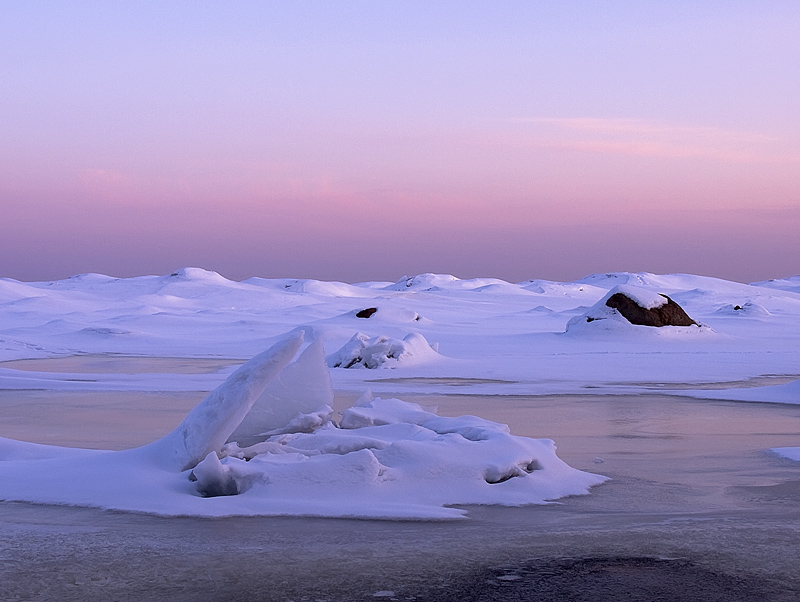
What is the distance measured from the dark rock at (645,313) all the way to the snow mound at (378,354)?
7745 mm

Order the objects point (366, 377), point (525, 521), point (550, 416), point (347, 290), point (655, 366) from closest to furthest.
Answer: point (525, 521) → point (550, 416) → point (366, 377) → point (655, 366) → point (347, 290)

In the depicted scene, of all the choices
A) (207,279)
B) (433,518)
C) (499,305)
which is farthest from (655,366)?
(207,279)

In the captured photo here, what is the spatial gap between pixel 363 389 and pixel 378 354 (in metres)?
4.19

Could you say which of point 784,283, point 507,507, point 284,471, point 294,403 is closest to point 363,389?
point 294,403

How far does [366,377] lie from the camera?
16.7 metres

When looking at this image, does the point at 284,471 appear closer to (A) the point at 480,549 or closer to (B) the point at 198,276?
(A) the point at 480,549

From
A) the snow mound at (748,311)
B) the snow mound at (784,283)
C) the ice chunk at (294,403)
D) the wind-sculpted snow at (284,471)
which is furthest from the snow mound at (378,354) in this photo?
the snow mound at (784,283)

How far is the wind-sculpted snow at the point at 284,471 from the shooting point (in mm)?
6100

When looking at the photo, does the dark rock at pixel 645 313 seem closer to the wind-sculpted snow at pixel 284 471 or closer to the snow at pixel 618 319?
the snow at pixel 618 319

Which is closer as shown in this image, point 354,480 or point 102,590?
point 102,590

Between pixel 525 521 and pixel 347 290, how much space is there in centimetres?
7590

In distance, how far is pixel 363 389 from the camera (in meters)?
14.4

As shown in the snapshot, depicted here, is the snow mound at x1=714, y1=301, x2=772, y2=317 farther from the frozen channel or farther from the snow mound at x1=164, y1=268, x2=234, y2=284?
the snow mound at x1=164, y1=268, x2=234, y2=284

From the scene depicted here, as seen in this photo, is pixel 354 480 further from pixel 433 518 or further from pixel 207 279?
pixel 207 279
